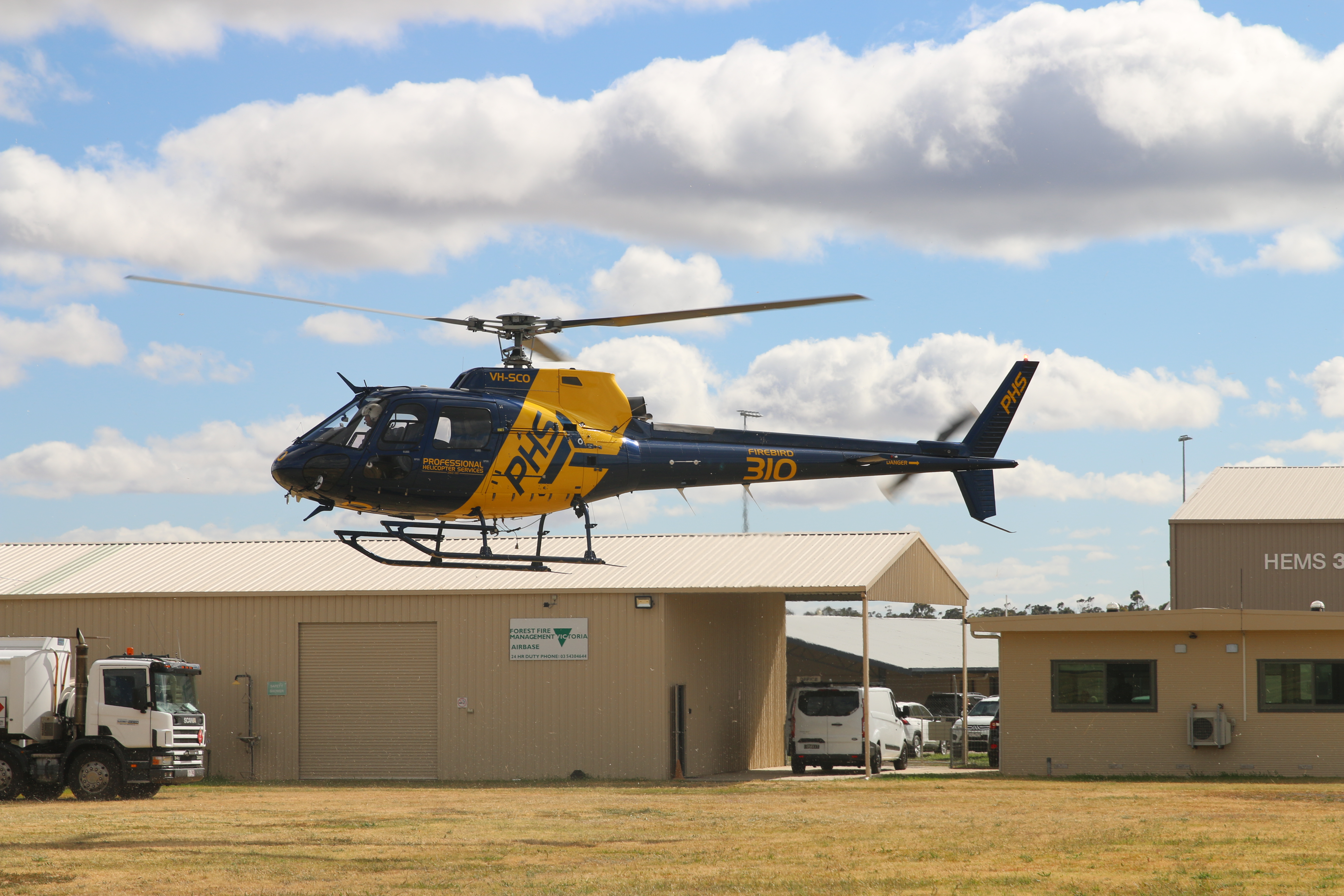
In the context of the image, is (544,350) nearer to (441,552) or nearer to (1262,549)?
(441,552)

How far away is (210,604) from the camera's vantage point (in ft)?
90.2

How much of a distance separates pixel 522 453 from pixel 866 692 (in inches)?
389

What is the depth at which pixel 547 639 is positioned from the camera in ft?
85.7

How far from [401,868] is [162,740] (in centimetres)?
1033

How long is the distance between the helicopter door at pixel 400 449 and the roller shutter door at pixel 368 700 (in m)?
11.4

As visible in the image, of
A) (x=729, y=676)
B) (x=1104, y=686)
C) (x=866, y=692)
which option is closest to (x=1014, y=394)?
(x=866, y=692)

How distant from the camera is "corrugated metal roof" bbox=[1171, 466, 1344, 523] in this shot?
117ft

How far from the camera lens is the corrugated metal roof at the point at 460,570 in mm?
26219

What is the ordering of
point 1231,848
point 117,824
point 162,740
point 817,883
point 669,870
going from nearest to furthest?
point 817,883 → point 669,870 → point 1231,848 → point 117,824 → point 162,740

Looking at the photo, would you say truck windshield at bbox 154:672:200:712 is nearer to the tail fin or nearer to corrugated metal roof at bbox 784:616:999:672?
the tail fin

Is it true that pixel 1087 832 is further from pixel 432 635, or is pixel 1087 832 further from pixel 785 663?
pixel 785 663

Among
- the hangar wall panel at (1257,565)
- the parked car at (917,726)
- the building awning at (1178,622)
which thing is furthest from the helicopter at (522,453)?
the hangar wall panel at (1257,565)

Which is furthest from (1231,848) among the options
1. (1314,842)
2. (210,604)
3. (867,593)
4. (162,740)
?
(210,604)

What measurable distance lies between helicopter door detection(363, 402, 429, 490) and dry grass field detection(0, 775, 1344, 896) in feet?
13.1
